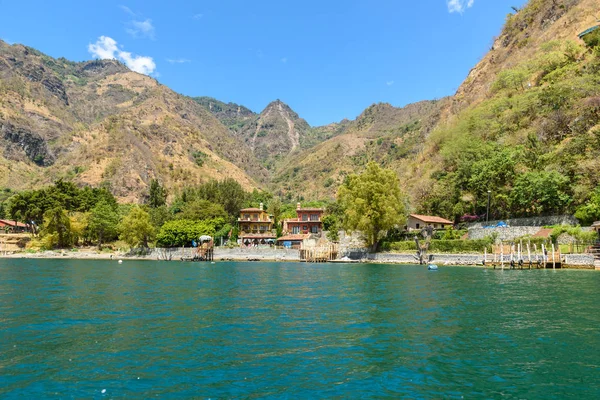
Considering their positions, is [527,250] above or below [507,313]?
above

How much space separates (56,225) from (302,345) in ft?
319

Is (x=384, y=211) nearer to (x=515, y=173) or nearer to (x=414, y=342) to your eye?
(x=515, y=173)

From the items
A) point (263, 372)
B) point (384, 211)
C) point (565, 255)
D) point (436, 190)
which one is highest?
point (436, 190)

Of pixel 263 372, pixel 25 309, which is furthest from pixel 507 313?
pixel 25 309

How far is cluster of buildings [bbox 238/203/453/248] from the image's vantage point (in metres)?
101

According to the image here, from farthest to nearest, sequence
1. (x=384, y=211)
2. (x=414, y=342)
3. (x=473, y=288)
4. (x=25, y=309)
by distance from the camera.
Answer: (x=384, y=211), (x=473, y=288), (x=25, y=309), (x=414, y=342)

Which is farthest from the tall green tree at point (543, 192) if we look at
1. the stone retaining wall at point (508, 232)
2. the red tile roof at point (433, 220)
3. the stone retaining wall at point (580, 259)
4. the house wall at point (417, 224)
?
the house wall at point (417, 224)

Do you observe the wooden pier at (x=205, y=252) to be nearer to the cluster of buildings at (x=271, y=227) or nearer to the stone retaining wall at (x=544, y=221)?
the cluster of buildings at (x=271, y=227)

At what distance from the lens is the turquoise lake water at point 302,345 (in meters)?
12.3

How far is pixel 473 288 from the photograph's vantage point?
113 ft

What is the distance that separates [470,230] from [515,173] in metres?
13.1

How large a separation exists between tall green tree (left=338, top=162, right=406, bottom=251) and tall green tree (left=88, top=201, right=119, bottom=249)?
57.2 metres

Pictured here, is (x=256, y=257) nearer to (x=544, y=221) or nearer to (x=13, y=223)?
(x=544, y=221)

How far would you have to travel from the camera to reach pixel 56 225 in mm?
96938
